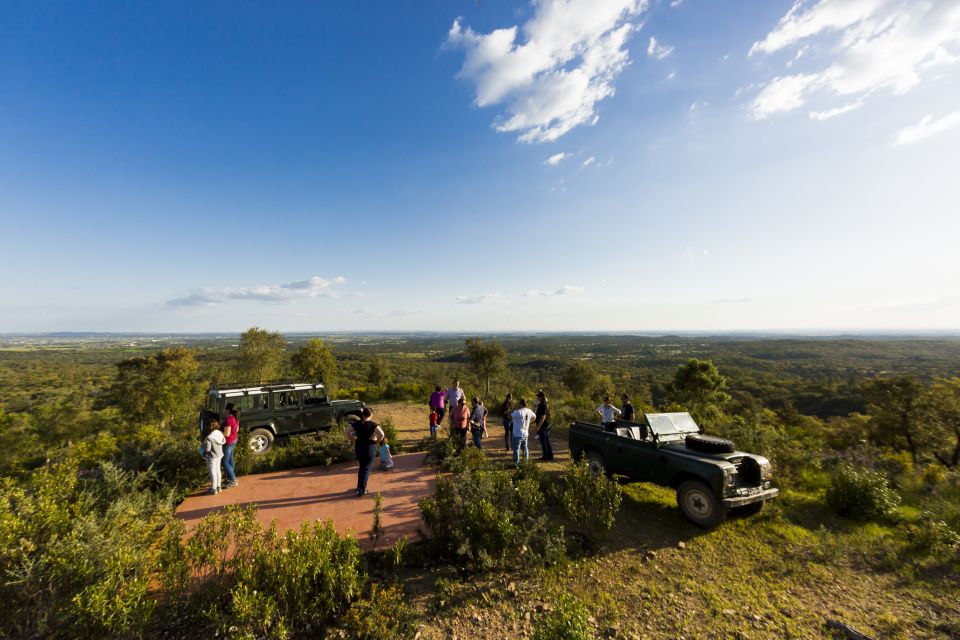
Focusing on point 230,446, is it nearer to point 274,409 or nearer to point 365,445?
point 274,409

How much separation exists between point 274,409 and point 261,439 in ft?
2.68

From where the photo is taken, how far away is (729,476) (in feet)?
18.7

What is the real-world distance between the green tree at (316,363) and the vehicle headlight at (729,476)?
77.5 ft

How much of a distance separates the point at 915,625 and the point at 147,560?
28.6 feet

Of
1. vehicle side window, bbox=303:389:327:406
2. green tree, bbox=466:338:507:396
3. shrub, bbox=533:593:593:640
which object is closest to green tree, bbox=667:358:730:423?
green tree, bbox=466:338:507:396

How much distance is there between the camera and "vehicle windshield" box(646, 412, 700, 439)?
6.96 metres

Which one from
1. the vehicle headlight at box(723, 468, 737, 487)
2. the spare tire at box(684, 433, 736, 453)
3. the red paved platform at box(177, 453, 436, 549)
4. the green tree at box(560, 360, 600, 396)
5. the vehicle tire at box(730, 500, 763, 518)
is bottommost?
the green tree at box(560, 360, 600, 396)

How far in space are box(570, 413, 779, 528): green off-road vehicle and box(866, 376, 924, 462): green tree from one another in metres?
15.2

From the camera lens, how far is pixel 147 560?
3.54m

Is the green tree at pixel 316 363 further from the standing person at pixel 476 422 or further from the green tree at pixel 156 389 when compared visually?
the standing person at pixel 476 422

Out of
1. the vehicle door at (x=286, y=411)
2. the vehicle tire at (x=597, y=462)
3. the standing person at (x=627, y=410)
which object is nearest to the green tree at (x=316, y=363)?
the vehicle door at (x=286, y=411)

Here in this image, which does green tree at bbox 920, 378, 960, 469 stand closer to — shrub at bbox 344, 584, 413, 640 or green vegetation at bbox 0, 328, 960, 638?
green vegetation at bbox 0, 328, 960, 638

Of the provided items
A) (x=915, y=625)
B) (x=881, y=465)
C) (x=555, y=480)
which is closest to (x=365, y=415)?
(x=555, y=480)

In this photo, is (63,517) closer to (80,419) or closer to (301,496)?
(301,496)
